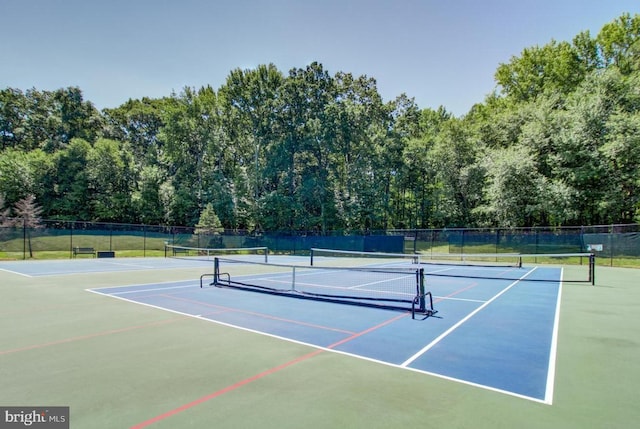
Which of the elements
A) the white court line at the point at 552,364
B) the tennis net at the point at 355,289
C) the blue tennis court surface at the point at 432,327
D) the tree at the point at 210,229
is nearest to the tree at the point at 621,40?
the blue tennis court surface at the point at 432,327

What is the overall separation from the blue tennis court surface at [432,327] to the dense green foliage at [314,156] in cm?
2846

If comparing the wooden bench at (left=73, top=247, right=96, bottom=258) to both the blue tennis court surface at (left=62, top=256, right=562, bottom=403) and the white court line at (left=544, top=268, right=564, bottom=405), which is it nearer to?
the blue tennis court surface at (left=62, top=256, right=562, bottom=403)

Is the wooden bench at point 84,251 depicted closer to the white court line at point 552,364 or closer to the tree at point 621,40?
the white court line at point 552,364

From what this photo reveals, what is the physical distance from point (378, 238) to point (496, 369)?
30.5 metres

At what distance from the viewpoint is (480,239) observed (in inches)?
1219

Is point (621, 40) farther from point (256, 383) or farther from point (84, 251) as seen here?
point (84, 251)

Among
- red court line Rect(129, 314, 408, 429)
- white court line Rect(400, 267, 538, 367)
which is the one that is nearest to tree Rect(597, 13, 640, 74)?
white court line Rect(400, 267, 538, 367)

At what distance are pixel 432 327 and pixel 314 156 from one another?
42.7 m

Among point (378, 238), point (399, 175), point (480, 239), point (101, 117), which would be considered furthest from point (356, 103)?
point (101, 117)

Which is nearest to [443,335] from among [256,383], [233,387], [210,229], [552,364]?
[552,364]

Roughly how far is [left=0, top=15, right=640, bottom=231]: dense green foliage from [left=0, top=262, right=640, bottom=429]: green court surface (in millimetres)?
32451

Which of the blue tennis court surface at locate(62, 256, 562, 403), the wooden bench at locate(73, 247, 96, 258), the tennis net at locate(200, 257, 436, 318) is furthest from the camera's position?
the wooden bench at locate(73, 247, 96, 258)

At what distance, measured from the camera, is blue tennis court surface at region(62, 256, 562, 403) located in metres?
4.98

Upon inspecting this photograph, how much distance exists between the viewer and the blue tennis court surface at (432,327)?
4980 millimetres
